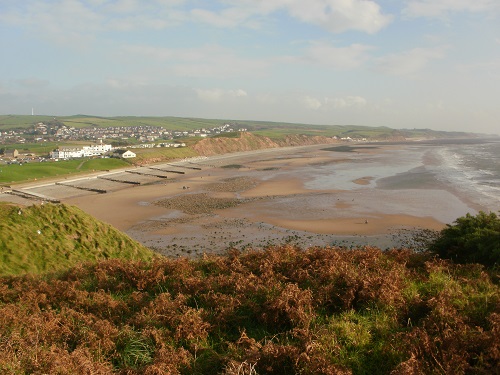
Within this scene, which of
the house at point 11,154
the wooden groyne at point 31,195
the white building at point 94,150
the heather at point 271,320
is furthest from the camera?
the white building at point 94,150

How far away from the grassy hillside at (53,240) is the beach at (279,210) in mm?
5864

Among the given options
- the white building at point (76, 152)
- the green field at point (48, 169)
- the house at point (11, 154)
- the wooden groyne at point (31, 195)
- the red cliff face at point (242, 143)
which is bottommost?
the wooden groyne at point (31, 195)

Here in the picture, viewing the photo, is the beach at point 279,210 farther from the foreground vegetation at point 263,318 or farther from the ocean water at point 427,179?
the foreground vegetation at point 263,318

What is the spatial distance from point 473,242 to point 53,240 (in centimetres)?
2074

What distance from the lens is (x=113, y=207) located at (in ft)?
151

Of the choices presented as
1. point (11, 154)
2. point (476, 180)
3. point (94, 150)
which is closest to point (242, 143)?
point (94, 150)

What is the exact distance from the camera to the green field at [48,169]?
63.2 meters

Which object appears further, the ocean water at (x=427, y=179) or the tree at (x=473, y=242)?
the ocean water at (x=427, y=179)

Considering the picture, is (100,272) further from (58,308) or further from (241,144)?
(241,144)

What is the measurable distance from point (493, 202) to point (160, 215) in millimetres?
37405

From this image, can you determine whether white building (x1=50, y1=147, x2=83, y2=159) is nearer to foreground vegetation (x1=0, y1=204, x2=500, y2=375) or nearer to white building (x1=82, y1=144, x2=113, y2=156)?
white building (x1=82, y1=144, x2=113, y2=156)

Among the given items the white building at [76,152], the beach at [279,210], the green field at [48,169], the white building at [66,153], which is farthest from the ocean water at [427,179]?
the white building at [76,152]

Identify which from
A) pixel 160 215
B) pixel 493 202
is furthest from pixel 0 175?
pixel 493 202

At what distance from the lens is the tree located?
479 inches
